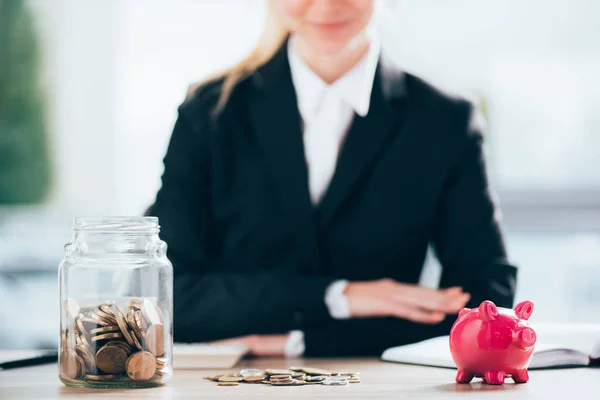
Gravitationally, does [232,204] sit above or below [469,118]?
below

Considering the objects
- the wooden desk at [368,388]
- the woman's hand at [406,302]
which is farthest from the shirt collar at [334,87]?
the wooden desk at [368,388]

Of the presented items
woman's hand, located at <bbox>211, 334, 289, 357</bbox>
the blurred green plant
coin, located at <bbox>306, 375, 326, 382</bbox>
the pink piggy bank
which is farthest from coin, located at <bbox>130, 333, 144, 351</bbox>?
the blurred green plant

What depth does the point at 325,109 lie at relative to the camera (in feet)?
6.84

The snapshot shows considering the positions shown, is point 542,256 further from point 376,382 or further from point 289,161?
point 376,382

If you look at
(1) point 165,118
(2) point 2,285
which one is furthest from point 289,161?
(2) point 2,285

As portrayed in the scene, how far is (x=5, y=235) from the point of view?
3670mm

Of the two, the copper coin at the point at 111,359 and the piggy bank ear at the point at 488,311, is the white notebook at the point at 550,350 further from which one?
the copper coin at the point at 111,359

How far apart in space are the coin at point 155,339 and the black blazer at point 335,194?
2.40ft

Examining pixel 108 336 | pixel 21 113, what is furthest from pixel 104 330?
pixel 21 113

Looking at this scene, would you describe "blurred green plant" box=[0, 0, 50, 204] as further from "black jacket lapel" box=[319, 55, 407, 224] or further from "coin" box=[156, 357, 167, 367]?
"coin" box=[156, 357, 167, 367]

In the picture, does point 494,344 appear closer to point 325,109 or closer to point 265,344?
point 265,344

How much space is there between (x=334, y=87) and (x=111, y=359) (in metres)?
1.12

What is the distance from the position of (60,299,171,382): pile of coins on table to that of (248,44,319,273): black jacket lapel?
2.78 feet

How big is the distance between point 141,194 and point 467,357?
2.69m
